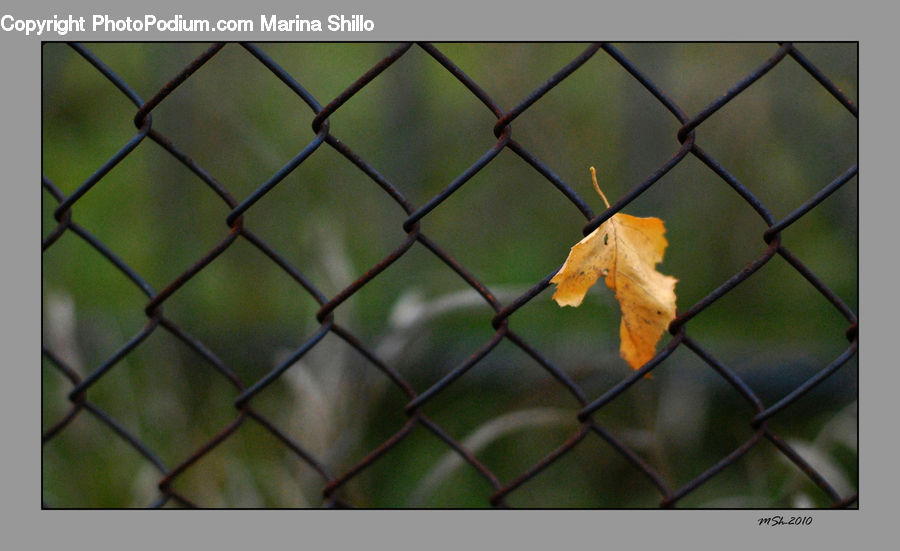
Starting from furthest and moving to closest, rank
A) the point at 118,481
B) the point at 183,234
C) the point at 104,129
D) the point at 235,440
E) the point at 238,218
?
the point at 104,129
the point at 183,234
the point at 235,440
the point at 118,481
the point at 238,218

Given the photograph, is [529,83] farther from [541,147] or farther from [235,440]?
[235,440]

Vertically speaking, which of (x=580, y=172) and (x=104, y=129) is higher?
(x=104, y=129)

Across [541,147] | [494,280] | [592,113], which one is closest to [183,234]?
[494,280]
